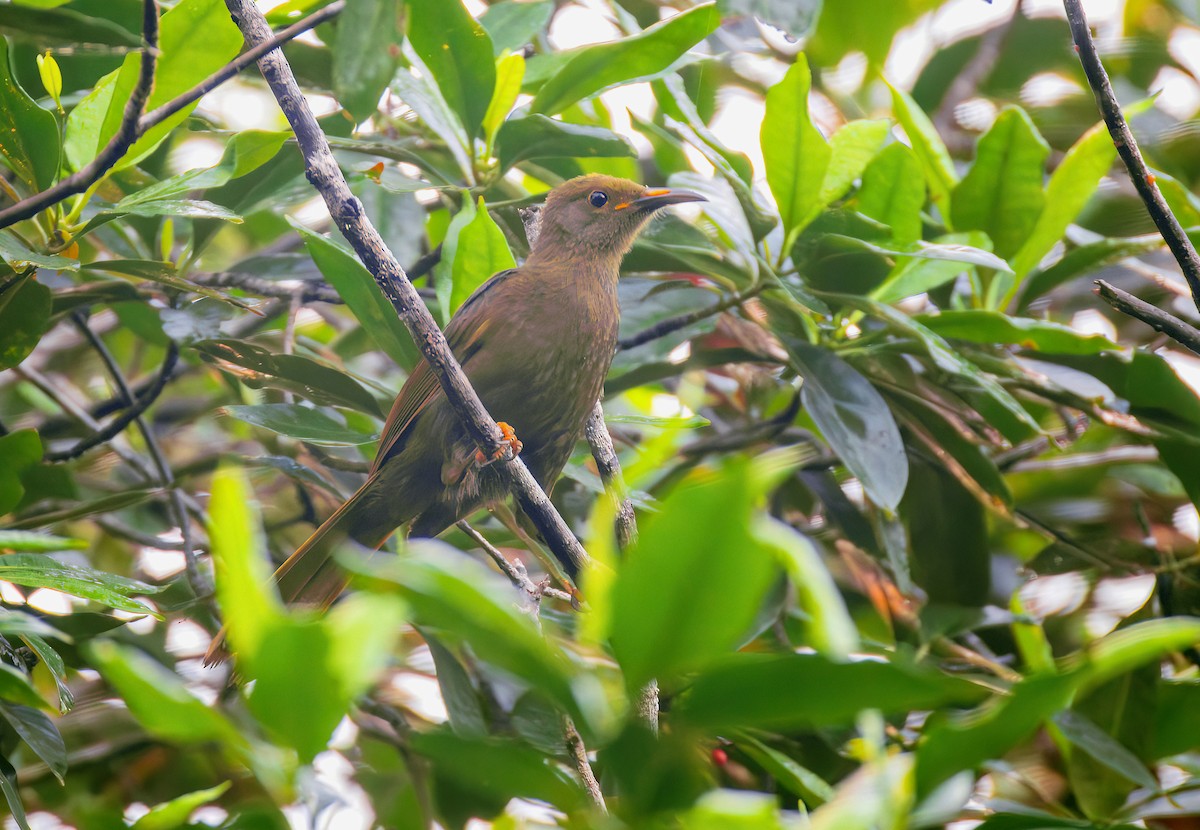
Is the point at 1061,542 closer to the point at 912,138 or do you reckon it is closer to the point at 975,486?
the point at 975,486

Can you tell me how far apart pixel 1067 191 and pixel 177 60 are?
8.63 ft

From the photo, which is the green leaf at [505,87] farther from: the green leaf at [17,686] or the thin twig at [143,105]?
the green leaf at [17,686]

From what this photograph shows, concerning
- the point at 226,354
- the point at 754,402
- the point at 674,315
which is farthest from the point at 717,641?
the point at 754,402

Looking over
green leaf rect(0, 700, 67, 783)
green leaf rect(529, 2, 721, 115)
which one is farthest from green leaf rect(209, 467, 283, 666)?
green leaf rect(529, 2, 721, 115)

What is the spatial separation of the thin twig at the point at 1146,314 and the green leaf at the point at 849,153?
894 millimetres

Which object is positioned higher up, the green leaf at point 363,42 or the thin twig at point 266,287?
the green leaf at point 363,42

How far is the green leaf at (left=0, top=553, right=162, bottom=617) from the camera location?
205cm

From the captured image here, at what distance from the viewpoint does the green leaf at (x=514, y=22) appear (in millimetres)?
3445

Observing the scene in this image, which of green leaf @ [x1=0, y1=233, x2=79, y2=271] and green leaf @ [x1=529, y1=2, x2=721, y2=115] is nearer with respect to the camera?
green leaf @ [x1=0, y1=233, x2=79, y2=271]

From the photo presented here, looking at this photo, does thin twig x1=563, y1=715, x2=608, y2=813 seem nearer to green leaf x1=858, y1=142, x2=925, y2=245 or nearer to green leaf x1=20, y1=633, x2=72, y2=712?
green leaf x1=20, y1=633, x2=72, y2=712

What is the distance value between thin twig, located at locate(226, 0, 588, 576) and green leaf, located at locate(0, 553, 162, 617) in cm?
78

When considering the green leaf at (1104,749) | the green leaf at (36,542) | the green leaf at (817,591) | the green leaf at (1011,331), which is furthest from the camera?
the green leaf at (1011,331)

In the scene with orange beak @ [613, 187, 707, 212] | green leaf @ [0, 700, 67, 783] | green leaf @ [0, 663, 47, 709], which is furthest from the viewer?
orange beak @ [613, 187, 707, 212]

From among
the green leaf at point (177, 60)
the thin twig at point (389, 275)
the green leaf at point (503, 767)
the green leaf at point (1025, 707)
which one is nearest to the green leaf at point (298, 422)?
the thin twig at point (389, 275)
